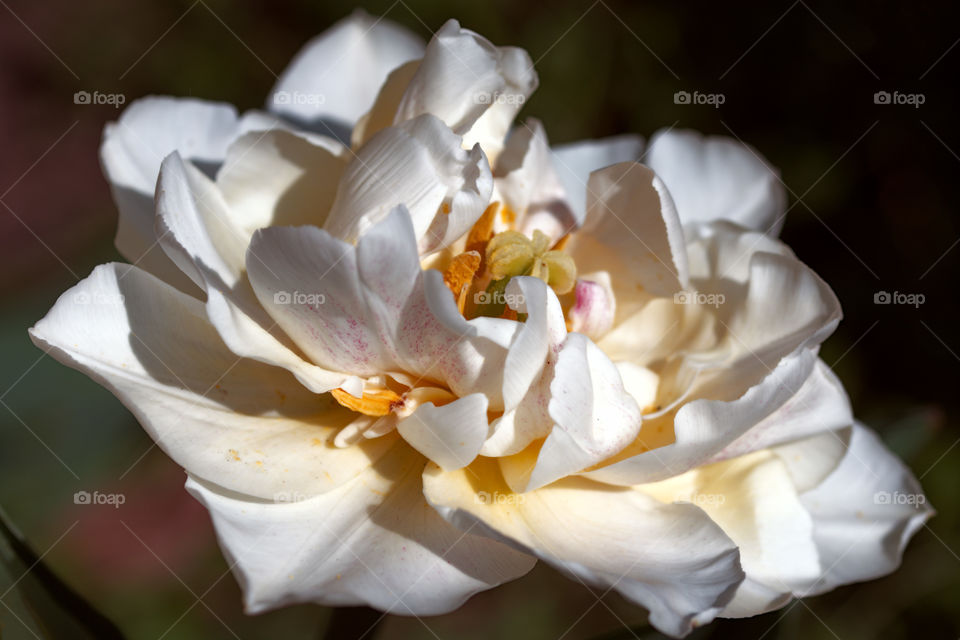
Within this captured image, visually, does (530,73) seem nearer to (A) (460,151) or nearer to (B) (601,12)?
(A) (460,151)

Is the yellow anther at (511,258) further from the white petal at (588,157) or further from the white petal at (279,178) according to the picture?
the white petal at (588,157)

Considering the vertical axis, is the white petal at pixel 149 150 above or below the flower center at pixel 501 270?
above

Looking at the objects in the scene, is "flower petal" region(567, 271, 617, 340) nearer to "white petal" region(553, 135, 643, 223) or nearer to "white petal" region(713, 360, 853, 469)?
"white petal" region(713, 360, 853, 469)

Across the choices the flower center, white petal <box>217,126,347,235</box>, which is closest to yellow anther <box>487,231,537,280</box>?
the flower center

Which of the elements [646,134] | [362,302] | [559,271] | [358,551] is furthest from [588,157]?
[646,134]

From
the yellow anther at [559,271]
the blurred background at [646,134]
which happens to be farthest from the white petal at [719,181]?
the blurred background at [646,134]

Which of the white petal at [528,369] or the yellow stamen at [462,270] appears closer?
the white petal at [528,369]
